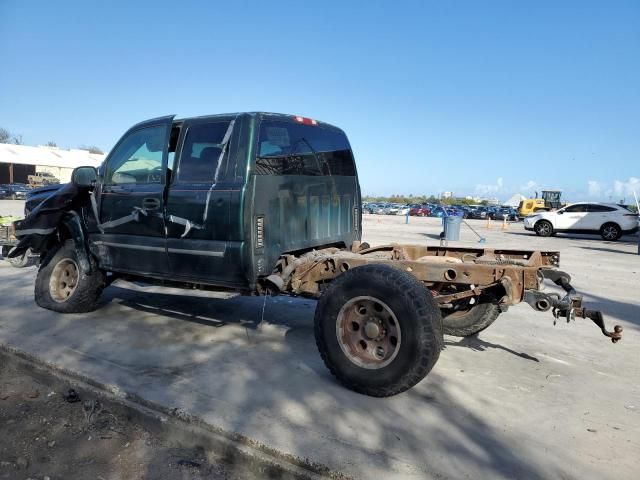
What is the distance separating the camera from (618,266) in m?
12.0

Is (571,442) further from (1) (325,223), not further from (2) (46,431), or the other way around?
(2) (46,431)

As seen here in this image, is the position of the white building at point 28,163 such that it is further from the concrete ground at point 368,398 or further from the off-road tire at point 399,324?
the off-road tire at point 399,324

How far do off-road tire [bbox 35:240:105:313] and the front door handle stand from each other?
4.14 feet

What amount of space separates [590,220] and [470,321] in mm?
20586

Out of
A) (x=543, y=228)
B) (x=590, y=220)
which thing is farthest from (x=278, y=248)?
(x=543, y=228)

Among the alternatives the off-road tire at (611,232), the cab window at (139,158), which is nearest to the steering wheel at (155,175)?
the cab window at (139,158)

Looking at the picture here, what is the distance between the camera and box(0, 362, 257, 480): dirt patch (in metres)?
2.81

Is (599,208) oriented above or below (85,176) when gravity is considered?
below

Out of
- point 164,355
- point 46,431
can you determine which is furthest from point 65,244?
point 46,431

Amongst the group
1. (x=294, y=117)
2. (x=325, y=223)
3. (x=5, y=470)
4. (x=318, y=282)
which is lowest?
(x=5, y=470)

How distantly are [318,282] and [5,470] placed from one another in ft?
8.31

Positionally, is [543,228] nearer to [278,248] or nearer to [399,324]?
[278,248]

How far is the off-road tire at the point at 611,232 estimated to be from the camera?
2148 cm

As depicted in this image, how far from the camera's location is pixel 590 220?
2234 cm
